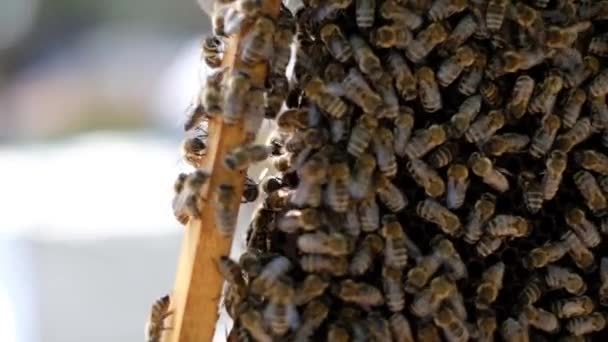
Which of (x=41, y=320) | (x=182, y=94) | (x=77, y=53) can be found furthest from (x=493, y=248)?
(x=77, y=53)

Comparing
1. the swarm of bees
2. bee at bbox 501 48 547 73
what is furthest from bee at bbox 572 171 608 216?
bee at bbox 501 48 547 73

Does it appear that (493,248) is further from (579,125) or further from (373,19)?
(373,19)

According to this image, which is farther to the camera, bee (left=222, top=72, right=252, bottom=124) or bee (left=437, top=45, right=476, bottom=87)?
bee (left=437, top=45, right=476, bottom=87)

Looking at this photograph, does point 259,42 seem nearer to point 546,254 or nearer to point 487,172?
point 487,172

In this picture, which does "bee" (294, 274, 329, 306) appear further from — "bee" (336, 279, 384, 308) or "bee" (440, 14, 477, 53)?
"bee" (440, 14, 477, 53)

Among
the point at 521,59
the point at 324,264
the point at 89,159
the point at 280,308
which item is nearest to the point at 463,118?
the point at 521,59
